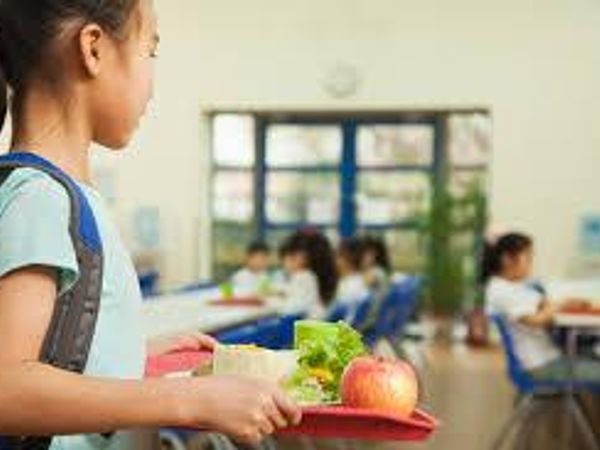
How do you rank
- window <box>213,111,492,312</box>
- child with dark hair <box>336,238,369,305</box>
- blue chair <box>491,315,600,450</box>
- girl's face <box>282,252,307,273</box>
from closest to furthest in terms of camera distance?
1. blue chair <box>491,315,600,450</box>
2. girl's face <box>282,252,307,273</box>
3. child with dark hair <box>336,238,369,305</box>
4. window <box>213,111,492,312</box>

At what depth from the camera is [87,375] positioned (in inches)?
39.0

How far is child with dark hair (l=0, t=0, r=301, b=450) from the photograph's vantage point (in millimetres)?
928

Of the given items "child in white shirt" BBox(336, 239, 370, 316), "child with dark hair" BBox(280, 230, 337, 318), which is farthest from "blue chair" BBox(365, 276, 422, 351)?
"child with dark hair" BBox(280, 230, 337, 318)

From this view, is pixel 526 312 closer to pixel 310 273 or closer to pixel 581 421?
pixel 581 421

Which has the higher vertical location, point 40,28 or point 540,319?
point 40,28

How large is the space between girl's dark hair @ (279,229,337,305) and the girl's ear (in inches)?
220

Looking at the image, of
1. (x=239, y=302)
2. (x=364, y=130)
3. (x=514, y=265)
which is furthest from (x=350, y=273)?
(x=364, y=130)

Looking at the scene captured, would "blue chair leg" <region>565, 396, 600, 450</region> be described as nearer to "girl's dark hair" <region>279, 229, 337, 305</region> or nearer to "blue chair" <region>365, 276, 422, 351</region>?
"blue chair" <region>365, 276, 422, 351</region>

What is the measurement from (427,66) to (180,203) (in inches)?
110

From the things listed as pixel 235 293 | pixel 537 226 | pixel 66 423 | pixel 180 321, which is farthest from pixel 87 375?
pixel 537 226

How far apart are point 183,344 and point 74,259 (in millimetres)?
470

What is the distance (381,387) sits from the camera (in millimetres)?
1134

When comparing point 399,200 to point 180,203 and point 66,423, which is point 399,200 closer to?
point 180,203

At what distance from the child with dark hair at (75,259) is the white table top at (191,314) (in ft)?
9.11
